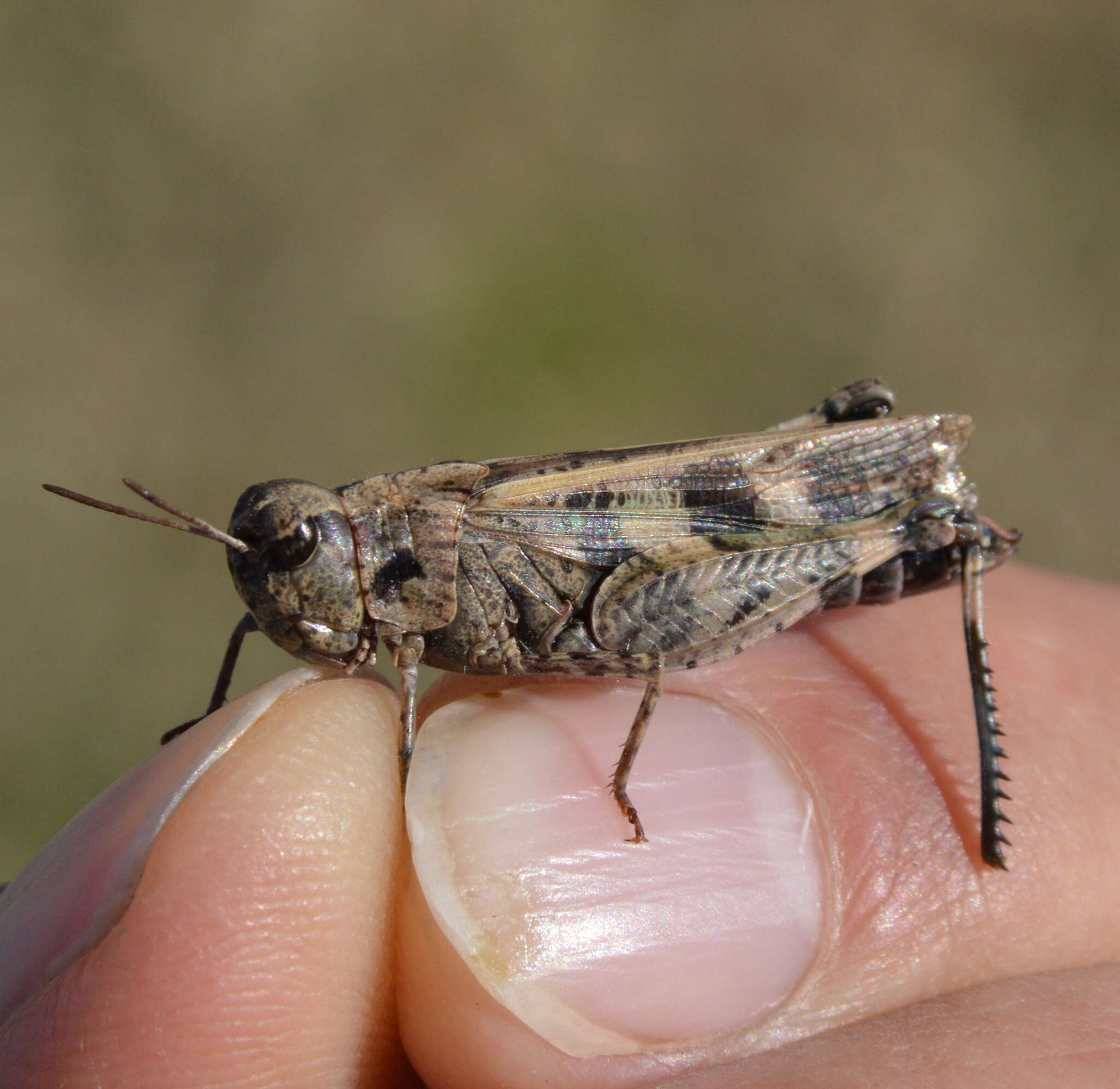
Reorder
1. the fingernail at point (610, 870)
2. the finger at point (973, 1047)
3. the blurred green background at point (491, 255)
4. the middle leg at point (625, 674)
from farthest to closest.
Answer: the blurred green background at point (491, 255), the middle leg at point (625, 674), the fingernail at point (610, 870), the finger at point (973, 1047)

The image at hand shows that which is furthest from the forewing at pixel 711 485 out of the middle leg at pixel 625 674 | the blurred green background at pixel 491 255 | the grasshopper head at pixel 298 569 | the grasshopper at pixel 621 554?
the blurred green background at pixel 491 255

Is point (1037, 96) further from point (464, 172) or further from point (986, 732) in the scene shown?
point (986, 732)

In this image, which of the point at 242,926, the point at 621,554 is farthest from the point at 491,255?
the point at 242,926

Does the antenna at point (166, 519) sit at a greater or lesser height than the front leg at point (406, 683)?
greater

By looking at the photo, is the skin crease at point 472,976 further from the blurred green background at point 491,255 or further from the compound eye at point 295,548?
the blurred green background at point 491,255

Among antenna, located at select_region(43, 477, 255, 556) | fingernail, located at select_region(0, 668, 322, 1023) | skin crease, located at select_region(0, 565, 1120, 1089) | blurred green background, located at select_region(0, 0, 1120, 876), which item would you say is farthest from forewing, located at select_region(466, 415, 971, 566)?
blurred green background, located at select_region(0, 0, 1120, 876)

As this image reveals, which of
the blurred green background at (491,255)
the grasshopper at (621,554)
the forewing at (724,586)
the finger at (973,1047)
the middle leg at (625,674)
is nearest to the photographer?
the finger at (973,1047)

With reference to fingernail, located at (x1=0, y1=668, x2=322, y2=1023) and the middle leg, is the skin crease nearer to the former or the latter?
fingernail, located at (x1=0, y1=668, x2=322, y2=1023)
